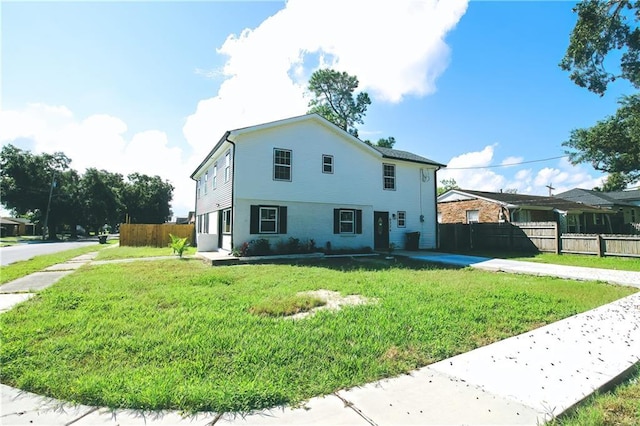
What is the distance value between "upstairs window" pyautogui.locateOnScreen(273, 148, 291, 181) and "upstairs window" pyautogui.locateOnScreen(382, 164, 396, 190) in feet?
19.6

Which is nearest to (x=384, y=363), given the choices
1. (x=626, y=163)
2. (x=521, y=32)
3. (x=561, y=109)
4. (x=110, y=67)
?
(x=110, y=67)

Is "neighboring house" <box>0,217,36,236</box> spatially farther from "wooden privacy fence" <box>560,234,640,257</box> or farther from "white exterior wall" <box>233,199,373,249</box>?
"wooden privacy fence" <box>560,234,640,257</box>

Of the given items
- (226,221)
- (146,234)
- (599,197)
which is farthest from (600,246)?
(146,234)

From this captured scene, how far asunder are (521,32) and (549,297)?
9.95 m

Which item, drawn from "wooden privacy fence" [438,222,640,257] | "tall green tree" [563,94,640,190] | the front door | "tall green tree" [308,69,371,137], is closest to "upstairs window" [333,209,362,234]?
the front door

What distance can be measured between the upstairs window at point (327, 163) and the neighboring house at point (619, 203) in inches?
1055

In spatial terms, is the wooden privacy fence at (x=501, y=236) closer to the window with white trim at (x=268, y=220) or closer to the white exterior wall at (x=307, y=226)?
the white exterior wall at (x=307, y=226)

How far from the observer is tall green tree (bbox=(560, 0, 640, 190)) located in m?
13.7

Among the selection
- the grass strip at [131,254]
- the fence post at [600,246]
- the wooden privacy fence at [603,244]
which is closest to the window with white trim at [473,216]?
the wooden privacy fence at [603,244]

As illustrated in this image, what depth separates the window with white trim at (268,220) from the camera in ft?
44.1

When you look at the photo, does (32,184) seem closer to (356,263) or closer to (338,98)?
(338,98)

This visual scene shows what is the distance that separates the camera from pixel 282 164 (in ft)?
45.6

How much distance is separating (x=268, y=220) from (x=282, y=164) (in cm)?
270

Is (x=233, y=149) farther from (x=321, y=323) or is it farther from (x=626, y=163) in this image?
(x=626, y=163)
